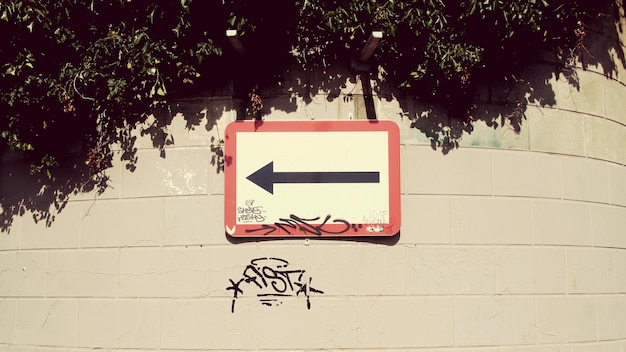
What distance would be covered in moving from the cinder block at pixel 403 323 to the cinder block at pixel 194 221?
4.03ft

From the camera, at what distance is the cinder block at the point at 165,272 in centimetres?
534

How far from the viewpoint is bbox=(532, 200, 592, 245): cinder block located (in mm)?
5617

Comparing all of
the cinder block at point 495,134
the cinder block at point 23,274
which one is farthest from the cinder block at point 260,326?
the cinder block at point 495,134

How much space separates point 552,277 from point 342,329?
1742 millimetres

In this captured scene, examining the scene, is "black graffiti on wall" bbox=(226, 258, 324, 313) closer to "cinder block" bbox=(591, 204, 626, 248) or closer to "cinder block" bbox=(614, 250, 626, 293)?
"cinder block" bbox=(591, 204, 626, 248)

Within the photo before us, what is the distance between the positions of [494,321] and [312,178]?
1.77 meters

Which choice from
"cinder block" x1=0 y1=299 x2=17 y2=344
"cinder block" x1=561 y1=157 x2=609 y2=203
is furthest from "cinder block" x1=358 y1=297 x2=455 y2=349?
"cinder block" x1=0 y1=299 x2=17 y2=344

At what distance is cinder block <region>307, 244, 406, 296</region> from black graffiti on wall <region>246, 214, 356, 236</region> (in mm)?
113

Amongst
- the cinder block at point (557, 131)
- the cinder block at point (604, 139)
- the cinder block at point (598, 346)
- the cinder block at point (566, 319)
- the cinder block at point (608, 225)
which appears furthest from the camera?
the cinder block at point (604, 139)

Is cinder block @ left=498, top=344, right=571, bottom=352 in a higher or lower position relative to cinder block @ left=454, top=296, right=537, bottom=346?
lower

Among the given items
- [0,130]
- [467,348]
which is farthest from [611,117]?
[0,130]

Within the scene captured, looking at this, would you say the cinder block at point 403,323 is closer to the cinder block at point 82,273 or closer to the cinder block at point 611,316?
the cinder block at point 611,316

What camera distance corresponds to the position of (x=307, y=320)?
5246mm

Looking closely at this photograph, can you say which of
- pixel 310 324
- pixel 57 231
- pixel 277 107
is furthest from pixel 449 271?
pixel 57 231
